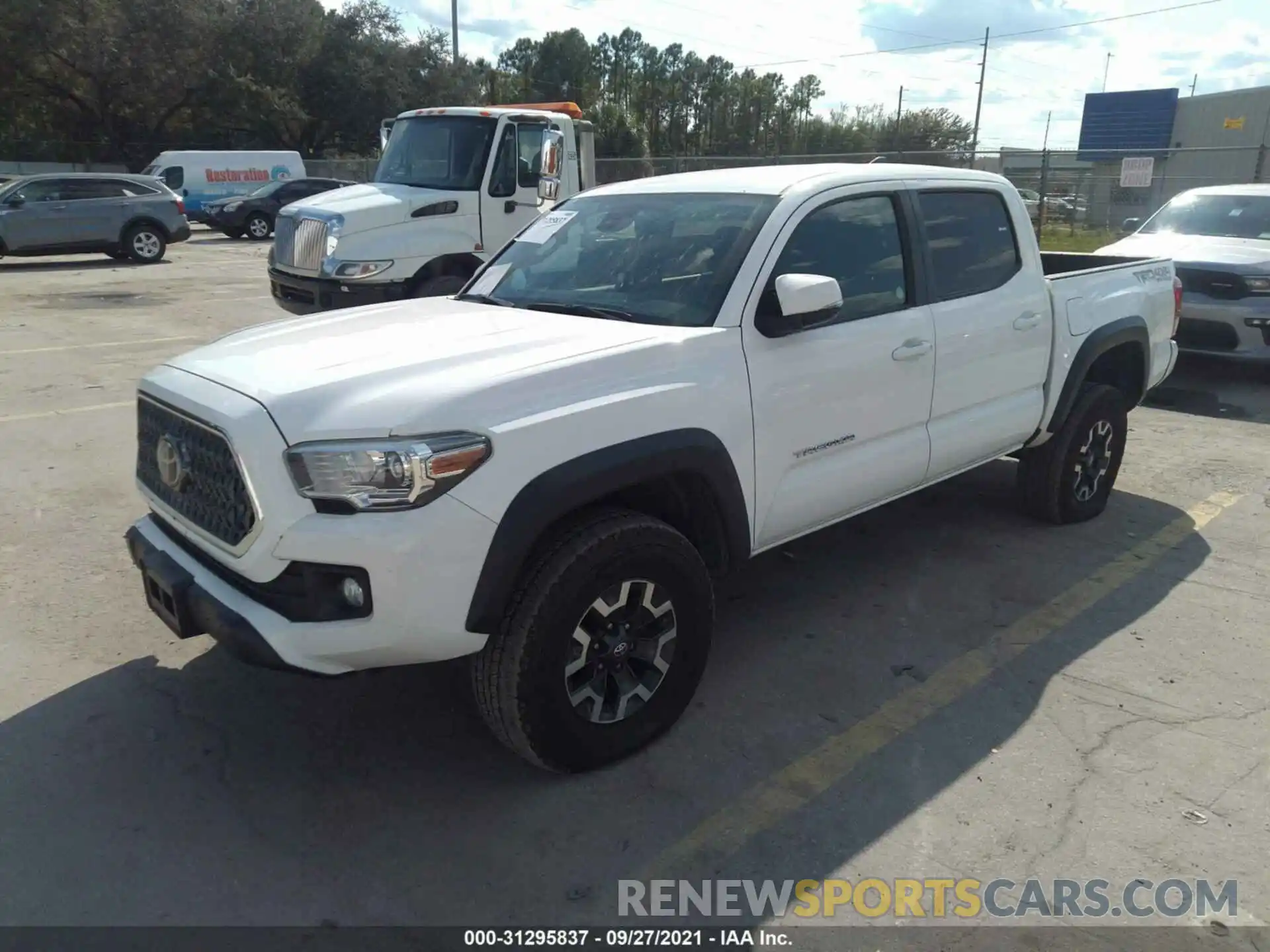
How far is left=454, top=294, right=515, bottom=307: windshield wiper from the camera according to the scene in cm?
407

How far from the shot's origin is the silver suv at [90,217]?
18219 mm

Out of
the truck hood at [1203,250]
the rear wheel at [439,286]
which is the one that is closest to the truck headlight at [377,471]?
the rear wheel at [439,286]

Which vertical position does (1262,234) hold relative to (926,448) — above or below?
above

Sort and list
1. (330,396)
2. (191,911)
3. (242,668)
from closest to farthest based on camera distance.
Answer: (191,911) → (330,396) → (242,668)

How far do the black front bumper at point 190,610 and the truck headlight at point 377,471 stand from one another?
442mm

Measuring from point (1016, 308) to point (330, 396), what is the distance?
327cm

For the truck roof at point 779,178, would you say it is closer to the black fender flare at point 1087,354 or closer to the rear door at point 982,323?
the rear door at point 982,323

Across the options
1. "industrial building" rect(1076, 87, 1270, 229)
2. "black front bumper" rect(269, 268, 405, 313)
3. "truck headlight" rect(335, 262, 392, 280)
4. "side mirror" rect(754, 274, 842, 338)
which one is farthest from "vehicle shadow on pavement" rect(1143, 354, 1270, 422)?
"industrial building" rect(1076, 87, 1270, 229)

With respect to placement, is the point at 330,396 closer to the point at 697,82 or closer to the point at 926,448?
the point at 926,448

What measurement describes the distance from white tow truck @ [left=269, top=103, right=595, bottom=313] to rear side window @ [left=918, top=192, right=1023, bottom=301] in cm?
526

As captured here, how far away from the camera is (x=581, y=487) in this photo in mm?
2951

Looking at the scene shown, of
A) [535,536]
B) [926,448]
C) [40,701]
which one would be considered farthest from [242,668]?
[926,448]

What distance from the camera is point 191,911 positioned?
264 cm

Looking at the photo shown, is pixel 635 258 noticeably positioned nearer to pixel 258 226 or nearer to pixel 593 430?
pixel 593 430
